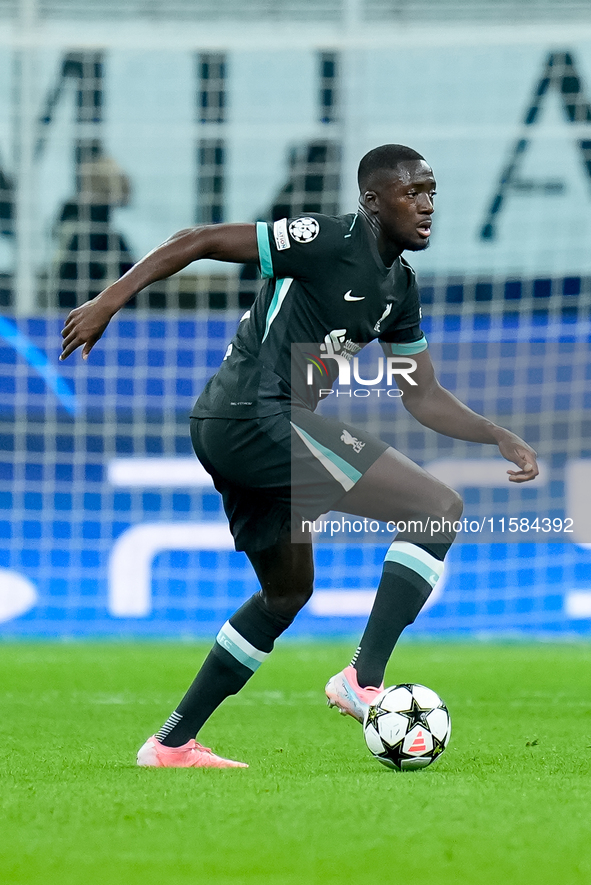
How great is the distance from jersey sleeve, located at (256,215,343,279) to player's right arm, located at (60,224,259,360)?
1.4 inches

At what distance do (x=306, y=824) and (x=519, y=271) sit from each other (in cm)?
808

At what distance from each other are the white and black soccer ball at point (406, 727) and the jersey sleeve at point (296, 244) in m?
1.23

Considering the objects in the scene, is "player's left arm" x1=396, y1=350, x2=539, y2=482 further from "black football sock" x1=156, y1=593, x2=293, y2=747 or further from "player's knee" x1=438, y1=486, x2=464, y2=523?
"black football sock" x1=156, y1=593, x2=293, y2=747

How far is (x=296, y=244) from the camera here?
3850 mm

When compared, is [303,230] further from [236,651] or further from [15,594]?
[15,594]

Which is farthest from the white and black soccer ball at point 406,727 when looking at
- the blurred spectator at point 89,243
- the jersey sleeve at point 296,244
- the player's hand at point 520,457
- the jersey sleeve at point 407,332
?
the blurred spectator at point 89,243

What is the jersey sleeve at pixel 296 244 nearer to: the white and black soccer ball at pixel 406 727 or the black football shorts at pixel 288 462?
the black football shorts at pixel 288 462

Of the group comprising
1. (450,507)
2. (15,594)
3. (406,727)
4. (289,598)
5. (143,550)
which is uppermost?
(450,507)

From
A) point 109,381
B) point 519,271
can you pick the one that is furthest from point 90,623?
point 519,271

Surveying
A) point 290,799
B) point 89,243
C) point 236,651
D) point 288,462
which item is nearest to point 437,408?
point 288,462

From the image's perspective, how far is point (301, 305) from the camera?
12.9 feet

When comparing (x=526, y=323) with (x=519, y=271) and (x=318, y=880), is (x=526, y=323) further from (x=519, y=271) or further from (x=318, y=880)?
(x=318, y=880)

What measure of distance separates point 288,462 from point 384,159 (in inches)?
37.8

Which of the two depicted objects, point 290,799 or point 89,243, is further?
point 89,243
